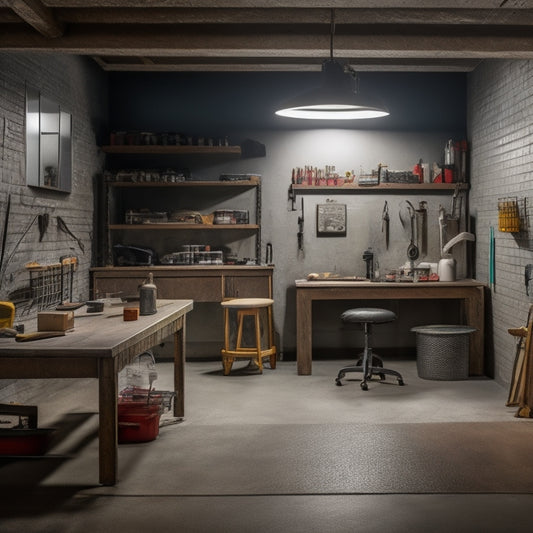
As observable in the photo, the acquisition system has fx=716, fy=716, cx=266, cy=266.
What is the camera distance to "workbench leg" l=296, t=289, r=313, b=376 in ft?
23.9

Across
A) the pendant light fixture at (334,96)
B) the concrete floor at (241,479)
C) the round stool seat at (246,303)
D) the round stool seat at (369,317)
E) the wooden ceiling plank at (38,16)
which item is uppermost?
the wooden ceiling plank at (38,16)

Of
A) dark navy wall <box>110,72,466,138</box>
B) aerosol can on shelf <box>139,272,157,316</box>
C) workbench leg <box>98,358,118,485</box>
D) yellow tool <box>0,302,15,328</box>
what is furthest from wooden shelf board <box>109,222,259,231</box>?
workbench leg <box>98,358,118,485</box>

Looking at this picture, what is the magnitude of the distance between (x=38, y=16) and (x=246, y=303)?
3.41m

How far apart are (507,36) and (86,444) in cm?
429

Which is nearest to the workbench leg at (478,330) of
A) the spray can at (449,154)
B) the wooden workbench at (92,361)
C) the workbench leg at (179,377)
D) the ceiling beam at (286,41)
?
the spray can at (449,154)

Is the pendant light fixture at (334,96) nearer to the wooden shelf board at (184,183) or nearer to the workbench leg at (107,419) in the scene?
the workbench leg at (107,419)

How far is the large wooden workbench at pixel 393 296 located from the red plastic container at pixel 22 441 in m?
3.24

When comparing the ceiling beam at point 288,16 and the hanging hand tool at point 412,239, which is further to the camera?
the hanging hand tool at point 412,239

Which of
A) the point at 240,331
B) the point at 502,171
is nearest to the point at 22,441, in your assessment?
the point at 240,331

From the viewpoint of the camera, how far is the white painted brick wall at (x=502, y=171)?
625 centimetres

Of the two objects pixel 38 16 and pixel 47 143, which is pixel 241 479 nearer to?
pixel 38 16

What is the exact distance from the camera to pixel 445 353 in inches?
274

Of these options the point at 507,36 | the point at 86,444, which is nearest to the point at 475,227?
the point at 507,36

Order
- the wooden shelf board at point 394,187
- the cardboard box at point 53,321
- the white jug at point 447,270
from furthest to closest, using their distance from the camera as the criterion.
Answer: the wooden shelf board at point 394,187, the white jug at point 447,270, the cardboard box at point 53,321
